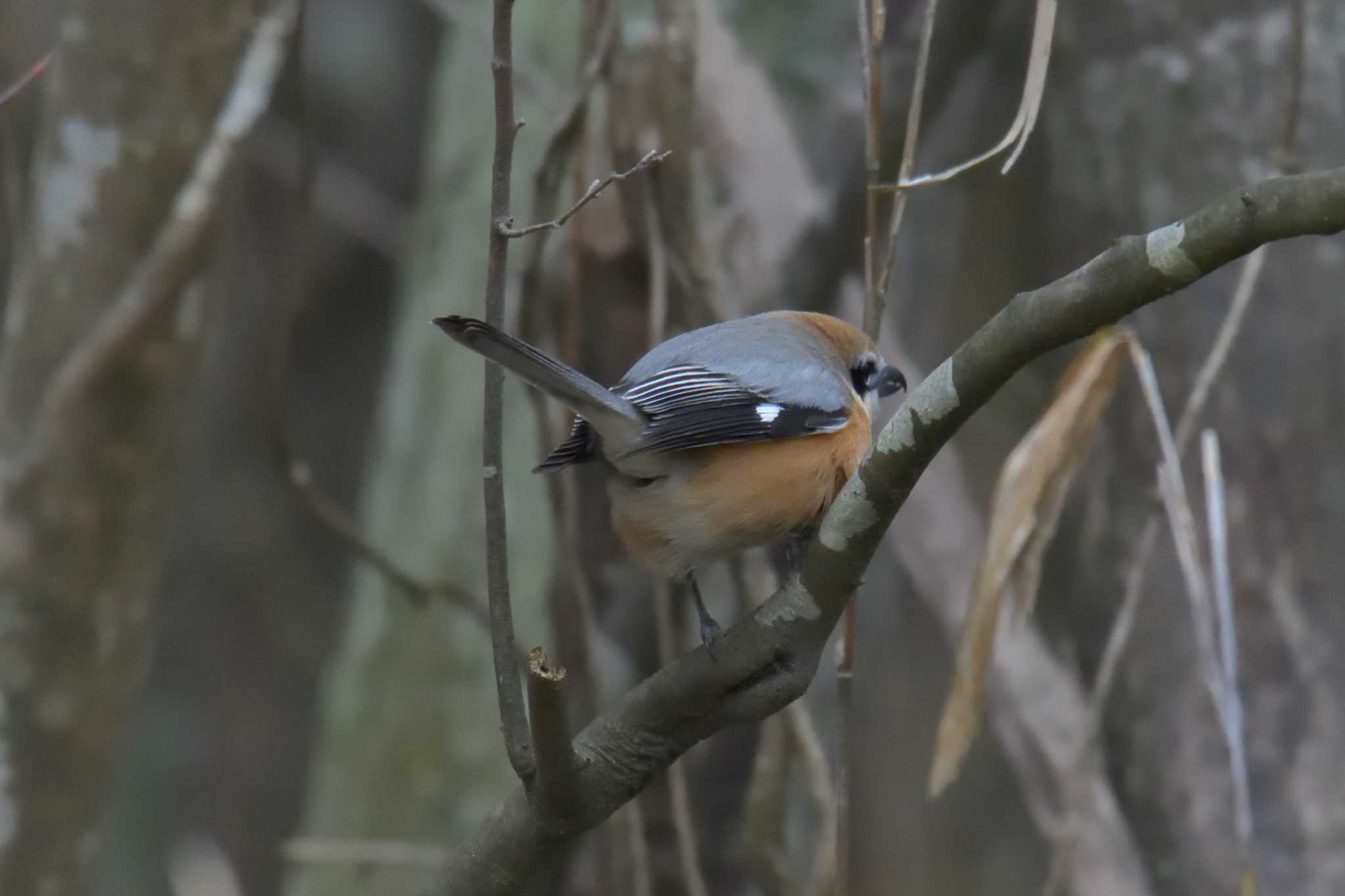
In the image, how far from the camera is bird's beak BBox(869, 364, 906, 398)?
289 centimetres

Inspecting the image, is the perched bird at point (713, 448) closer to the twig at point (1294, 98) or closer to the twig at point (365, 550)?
the twig at point (1294, 98)

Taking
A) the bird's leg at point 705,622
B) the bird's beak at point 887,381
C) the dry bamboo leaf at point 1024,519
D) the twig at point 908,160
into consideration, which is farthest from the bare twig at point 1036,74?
the bird's beak at point 887,381

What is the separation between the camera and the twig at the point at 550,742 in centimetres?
148

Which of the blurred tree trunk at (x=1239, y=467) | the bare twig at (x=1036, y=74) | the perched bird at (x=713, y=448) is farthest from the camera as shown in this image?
the blurred tree trunk at (x=1239, y=467)

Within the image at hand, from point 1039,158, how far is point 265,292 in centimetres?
543

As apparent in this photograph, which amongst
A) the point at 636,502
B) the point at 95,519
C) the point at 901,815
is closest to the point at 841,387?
the point at 636,502

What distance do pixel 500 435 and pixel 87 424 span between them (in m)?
1.73

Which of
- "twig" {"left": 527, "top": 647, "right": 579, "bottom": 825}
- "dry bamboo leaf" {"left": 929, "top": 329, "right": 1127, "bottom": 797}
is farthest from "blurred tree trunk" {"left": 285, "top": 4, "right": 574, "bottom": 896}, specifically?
"twig" {"left": 527, "top": 647, "right": 579, "bottom": 825}

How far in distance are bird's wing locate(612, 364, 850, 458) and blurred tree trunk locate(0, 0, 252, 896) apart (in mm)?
1224

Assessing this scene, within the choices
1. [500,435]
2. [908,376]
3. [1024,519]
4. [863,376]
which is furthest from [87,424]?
[908,376]

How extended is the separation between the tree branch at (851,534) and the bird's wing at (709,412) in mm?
566

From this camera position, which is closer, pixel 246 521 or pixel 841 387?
pixel 841 387

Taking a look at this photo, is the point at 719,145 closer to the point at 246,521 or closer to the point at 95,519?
the point at 95,519

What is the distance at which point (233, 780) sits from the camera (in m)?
8.47
